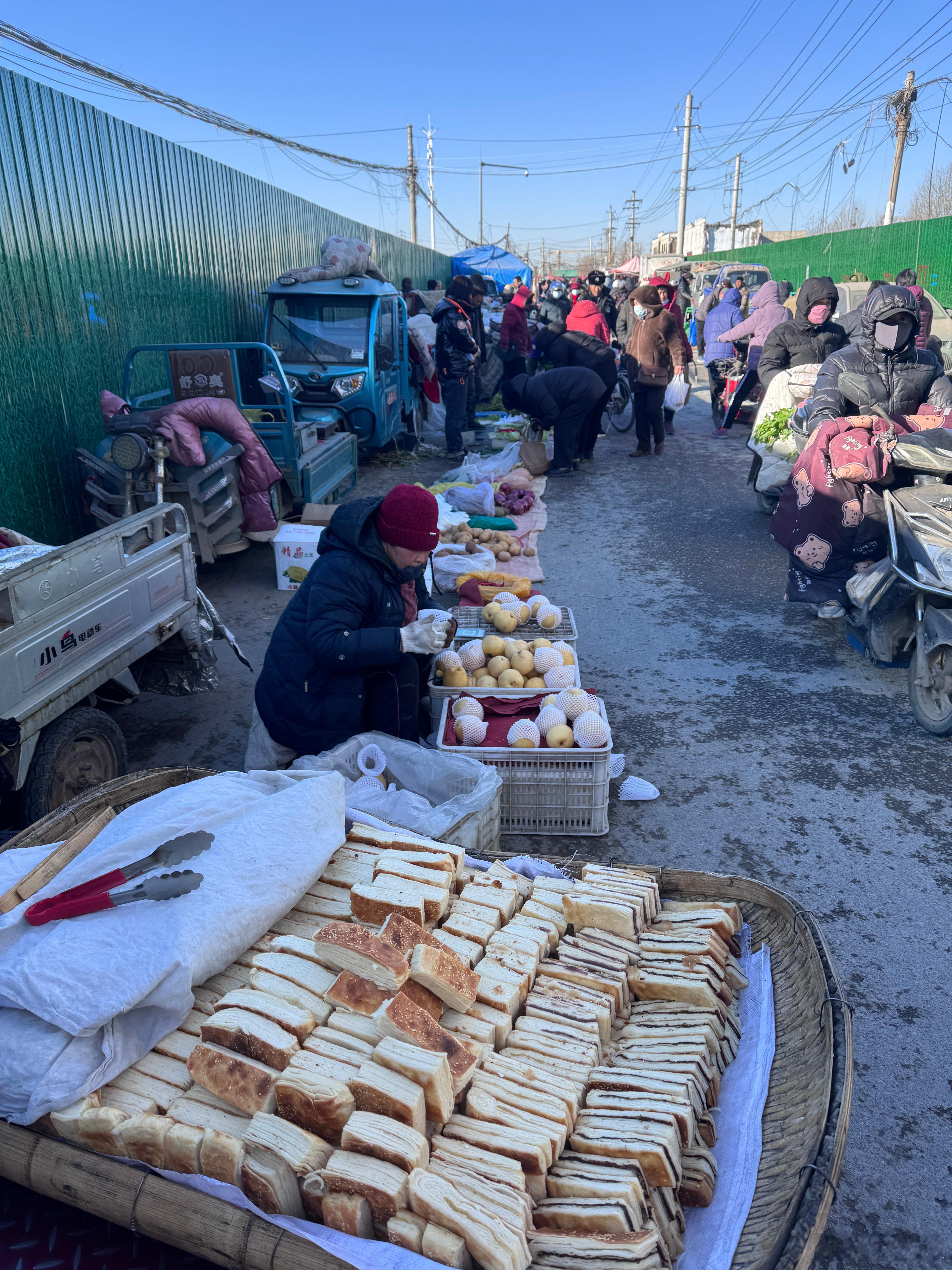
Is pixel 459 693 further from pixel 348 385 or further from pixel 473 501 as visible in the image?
pixel 348 385

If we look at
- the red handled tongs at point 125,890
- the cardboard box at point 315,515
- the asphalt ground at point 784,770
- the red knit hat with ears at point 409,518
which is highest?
the red knit hat with ears at point 409,518

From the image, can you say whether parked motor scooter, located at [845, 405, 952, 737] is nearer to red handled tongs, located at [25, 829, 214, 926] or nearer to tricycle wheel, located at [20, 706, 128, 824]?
red handled tongs, located at [25, 829, 214, 926]

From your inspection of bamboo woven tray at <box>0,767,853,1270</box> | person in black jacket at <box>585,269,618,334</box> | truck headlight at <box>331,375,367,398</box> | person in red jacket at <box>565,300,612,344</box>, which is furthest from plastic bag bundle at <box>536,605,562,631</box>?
person in black jacket at <box>585,269,618,334</box>

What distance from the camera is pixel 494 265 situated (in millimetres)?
29516

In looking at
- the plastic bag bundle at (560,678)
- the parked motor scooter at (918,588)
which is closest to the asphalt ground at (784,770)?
the parked motor scooter at (918,588)

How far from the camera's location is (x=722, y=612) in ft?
22.4

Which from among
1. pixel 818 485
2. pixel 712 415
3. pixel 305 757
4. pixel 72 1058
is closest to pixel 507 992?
pixel 72 1058

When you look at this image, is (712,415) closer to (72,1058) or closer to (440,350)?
(440,350)

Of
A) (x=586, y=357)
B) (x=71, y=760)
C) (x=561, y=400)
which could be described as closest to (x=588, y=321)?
(x=586, y=357)

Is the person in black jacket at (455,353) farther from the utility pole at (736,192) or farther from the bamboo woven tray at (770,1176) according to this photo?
the utility pole at (736,192)

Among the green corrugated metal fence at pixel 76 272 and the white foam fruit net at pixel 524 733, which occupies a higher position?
the green corrugated metal fence at pixel 76 272

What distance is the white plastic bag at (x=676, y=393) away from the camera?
11977 mm

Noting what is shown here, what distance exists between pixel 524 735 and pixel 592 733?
1.03 feet

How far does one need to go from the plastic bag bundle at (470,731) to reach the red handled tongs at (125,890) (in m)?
Answer: 1.77
